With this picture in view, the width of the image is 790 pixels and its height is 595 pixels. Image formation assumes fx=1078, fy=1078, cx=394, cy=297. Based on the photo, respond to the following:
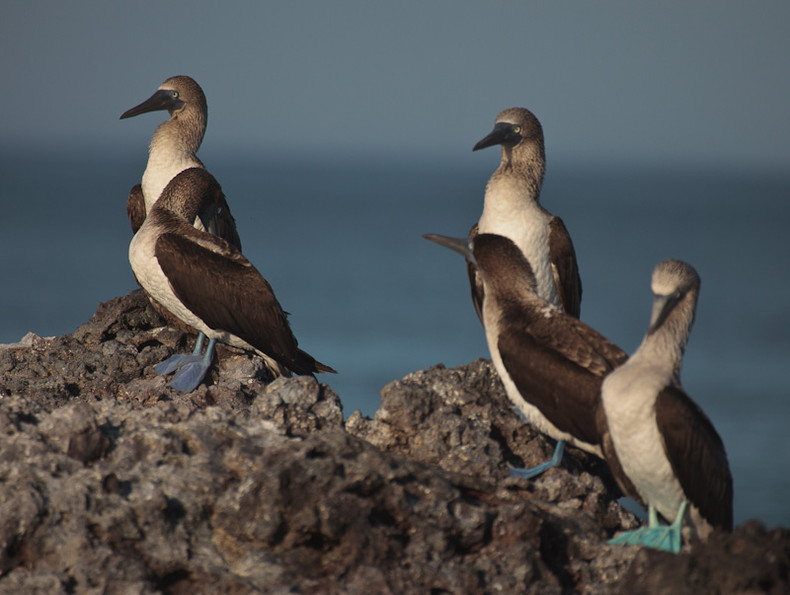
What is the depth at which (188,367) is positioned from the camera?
786cm

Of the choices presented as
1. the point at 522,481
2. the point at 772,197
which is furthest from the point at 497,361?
the point at 772,197

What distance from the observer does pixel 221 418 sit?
555 centimetres

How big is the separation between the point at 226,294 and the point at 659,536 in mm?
3970

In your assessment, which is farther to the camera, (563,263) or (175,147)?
(175,147)

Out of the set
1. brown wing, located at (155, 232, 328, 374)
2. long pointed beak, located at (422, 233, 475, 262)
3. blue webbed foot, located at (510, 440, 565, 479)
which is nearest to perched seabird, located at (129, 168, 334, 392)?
brown wing, located at (155, 232, 328, 374)

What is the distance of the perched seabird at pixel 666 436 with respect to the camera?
16.3 feet

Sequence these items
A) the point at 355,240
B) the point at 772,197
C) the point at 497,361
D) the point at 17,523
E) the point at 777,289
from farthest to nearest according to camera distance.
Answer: the point at 772,197 → the point at 355,240 → the point at 777,289 → the point at 497,361 → the point at 17,523

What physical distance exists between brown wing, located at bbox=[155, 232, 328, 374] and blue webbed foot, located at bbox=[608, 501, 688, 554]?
361cm

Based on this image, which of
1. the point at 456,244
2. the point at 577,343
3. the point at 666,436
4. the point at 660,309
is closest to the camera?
the point at 666,436

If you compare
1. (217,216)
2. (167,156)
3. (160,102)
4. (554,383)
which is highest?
(160,102)

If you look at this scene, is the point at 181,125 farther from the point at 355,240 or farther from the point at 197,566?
the point at 355,240

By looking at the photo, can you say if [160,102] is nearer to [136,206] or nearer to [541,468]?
[136,206]

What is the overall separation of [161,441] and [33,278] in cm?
7910

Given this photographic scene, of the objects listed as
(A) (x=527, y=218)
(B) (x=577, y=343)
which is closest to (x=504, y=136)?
(A) (x=527, y=218)
